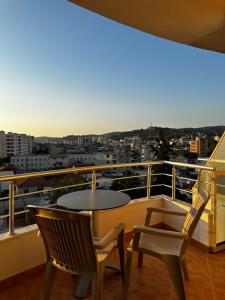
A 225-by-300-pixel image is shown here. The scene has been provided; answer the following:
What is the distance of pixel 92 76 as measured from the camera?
648 cm

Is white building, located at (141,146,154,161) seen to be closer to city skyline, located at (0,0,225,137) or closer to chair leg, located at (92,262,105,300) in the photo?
city skyline, located at (0,0,225,137)

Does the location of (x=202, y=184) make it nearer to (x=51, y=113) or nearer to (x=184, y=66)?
(x=184, y=66)

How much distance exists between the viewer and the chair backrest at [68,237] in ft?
4.59

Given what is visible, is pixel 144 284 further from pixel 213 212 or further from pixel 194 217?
pixel 213 212

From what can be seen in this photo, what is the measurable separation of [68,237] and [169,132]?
629 cm

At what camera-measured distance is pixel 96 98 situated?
7008 millimetres

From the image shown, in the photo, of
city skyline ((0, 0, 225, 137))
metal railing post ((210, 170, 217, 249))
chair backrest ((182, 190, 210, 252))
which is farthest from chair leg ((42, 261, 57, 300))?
city skyline ((0, 0, 225, 137))

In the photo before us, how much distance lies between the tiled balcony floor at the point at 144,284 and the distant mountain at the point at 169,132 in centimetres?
332

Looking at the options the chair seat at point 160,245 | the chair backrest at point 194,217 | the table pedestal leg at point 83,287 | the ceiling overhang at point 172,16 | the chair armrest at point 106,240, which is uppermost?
the ceiling overhang at point 172,16

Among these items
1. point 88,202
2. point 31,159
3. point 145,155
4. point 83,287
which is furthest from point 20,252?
point 145,155

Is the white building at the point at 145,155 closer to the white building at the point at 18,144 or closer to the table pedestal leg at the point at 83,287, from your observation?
the table pedestal leg at the point at 83,287

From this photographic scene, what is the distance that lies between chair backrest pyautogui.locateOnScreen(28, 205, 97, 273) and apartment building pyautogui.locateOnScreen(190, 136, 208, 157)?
3.70m

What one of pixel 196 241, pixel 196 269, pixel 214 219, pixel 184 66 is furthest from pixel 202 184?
pixel 184 66

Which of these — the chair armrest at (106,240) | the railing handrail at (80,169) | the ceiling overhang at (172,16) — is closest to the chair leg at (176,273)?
the chair armrest at (106,240)
